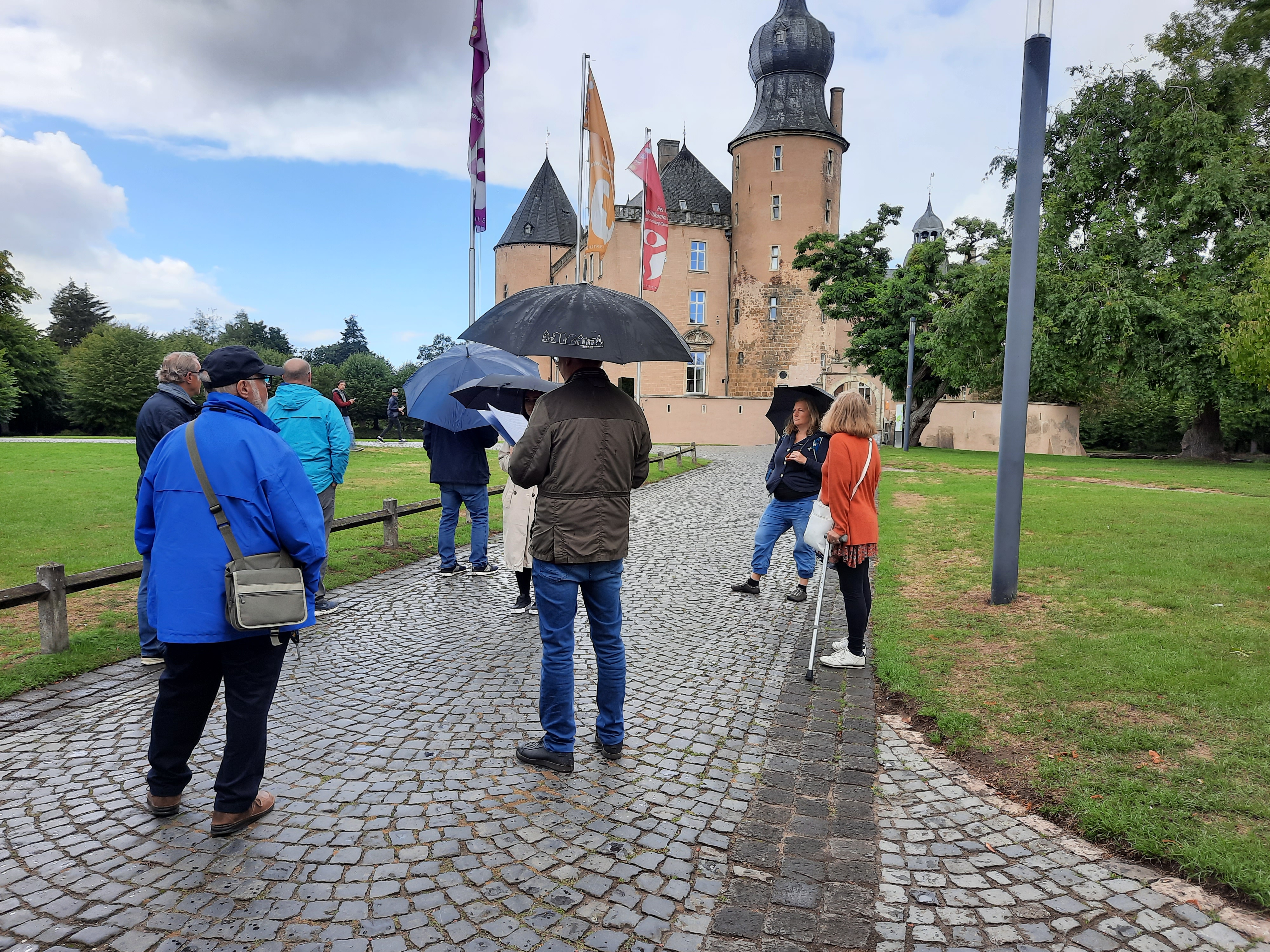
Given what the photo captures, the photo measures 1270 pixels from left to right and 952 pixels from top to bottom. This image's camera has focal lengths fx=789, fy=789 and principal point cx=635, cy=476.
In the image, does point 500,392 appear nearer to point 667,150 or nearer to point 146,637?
point 146,637

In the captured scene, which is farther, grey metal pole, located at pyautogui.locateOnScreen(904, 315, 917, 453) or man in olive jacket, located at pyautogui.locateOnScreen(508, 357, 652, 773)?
grey metal pole, located at pyautogui.locateOnScreen(904, 315, 917, 453)

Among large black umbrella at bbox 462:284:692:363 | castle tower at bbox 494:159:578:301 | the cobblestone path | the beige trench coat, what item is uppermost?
castle tower at bbox 494:159:578:301

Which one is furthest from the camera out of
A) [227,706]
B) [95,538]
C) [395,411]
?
[395,411]

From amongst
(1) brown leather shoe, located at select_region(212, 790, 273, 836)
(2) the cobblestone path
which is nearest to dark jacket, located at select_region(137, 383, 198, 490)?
(2) the cobblestone path

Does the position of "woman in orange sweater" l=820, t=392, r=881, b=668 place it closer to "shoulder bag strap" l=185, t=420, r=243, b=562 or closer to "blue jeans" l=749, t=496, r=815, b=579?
"blue jeans" l=749, t=496, r=815, b=579

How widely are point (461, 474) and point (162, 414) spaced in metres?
3.25

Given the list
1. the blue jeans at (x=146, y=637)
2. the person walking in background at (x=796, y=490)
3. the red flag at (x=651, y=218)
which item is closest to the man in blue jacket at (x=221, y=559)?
the blue jeans at (x=146, y=637)

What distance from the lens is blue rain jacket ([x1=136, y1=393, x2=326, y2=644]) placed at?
3217 millimetres

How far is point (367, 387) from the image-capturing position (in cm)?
6091

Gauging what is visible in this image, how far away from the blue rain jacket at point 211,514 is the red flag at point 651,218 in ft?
44.1

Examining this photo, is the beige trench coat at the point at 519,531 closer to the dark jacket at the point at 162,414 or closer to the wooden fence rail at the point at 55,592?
the dark jacket at the point at 162,414

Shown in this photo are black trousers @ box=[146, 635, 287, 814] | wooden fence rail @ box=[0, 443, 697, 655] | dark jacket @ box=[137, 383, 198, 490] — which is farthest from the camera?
wooden fence rail @ box=[0, 443, 697, 655]

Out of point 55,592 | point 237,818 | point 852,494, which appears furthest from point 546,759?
point 55,592

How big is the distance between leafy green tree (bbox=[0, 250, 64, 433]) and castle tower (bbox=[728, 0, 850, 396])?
38.8 m
